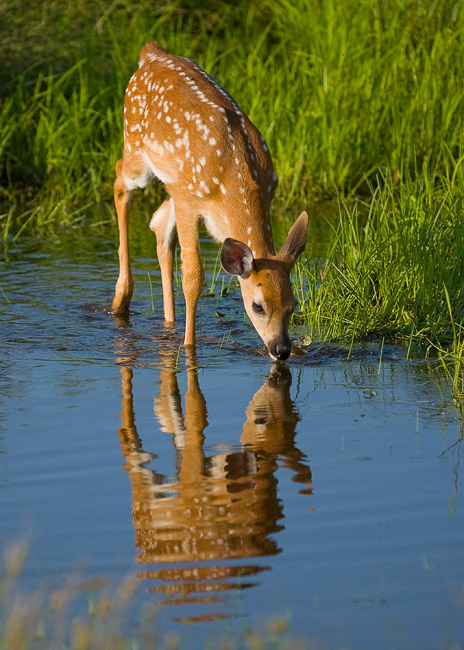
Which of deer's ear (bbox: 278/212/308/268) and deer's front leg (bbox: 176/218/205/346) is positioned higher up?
deer's ear (bbox: 278/212/308/268)

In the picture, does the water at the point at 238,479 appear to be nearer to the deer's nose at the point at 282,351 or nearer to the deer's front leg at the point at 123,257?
the deer's nose at the point at 282,351

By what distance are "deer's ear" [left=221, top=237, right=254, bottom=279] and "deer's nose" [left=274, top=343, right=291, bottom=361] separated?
48 cm

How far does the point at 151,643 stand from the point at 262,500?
1.41 m

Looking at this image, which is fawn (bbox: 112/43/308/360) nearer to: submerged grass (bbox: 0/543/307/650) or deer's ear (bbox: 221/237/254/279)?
deer's ear (bbox: 221/237/254/279)

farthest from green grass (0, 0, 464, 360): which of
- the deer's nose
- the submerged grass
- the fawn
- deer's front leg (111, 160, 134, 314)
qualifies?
the submerged grass

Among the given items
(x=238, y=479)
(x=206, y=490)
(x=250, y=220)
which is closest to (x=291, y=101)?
(x=250, y=220)

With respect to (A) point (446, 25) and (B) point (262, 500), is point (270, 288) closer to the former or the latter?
(B) point (262, 500)

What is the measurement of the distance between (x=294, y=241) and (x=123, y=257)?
6.50ft

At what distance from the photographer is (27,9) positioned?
1348 centimetres

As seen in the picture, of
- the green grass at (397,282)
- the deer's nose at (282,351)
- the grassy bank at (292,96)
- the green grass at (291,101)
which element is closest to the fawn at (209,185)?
the deer's nose at (282,351)

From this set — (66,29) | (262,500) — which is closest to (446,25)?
(66,29)

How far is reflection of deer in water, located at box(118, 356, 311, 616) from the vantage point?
14.3ft

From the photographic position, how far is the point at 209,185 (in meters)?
7.33

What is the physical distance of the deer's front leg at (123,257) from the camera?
8.42m
